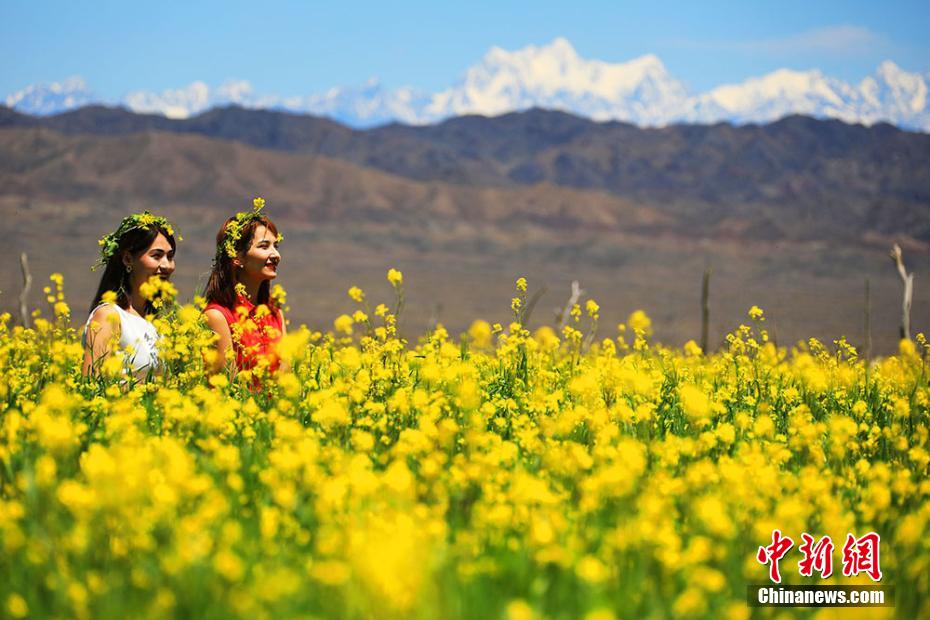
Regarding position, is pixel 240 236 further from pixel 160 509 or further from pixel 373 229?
pixel 373 229

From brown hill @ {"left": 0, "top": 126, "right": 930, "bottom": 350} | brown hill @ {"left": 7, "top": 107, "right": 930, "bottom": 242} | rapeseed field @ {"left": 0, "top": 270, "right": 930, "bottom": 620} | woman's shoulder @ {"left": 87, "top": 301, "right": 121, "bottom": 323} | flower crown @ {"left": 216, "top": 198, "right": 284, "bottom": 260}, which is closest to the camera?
rapeseed field @ {"left": 0, "top": 270, "right": 930, "bottom": 620}

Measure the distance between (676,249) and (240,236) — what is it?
66.2 meters

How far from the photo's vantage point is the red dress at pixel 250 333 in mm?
4812

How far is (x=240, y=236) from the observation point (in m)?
5.20

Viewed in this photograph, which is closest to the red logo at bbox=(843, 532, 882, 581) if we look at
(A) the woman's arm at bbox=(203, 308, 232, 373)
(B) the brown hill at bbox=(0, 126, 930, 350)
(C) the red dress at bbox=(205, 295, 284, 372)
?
(C) the red dress at bbox=(205, 295, 284, 372)

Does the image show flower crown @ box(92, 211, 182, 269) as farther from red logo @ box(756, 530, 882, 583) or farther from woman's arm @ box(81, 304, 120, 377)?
red logo @ box(756, 530, 882, 583)

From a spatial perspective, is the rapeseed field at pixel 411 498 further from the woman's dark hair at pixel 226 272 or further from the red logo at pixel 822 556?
the woman's dark hair at pixel 226 272

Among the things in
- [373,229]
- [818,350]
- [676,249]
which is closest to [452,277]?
[373,229]

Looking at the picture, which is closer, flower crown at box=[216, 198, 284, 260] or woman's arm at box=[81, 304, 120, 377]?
woman's arm at box=[81, 304, 120, 377]

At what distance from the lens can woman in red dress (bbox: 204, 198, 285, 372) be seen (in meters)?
4.99

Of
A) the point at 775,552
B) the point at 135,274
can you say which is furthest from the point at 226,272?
the point at 775,552

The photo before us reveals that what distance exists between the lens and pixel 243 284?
5.27m

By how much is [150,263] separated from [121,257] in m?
0.20

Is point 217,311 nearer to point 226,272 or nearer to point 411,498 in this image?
point 226,272
